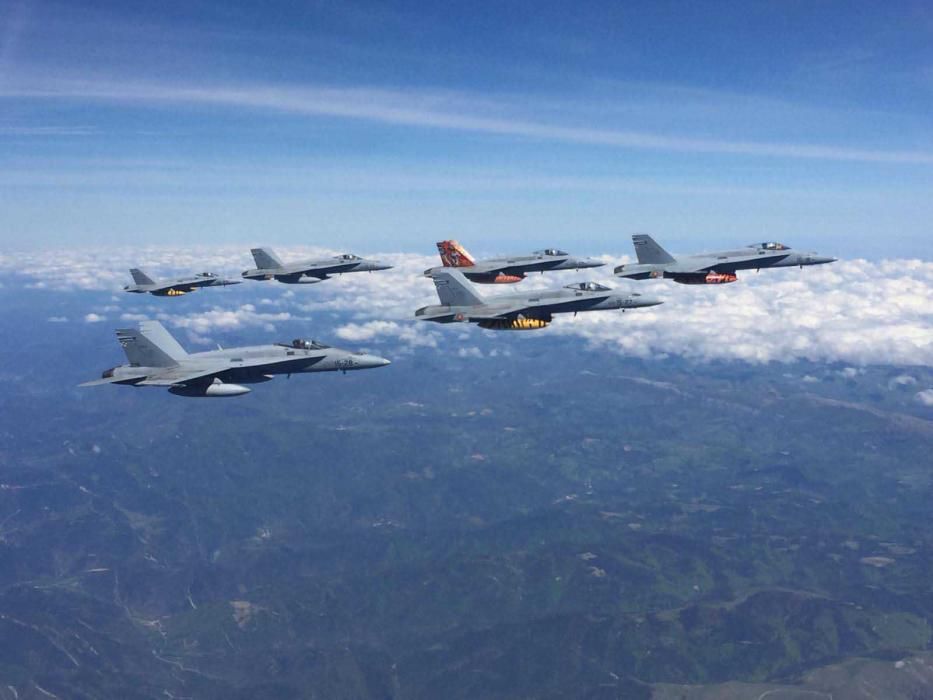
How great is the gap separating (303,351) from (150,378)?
15933 mm

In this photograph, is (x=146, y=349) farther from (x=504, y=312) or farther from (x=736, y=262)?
(x=736, y=262)

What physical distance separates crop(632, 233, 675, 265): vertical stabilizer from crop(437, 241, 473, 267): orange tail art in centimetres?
2632

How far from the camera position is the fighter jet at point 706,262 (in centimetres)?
7744

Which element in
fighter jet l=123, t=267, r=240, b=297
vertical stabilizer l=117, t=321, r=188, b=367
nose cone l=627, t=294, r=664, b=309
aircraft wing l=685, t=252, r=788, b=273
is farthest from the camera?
fighter jet l=123, t=267, r=240, b=297

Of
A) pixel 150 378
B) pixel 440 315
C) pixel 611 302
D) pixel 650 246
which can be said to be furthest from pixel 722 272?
pixel 150 378

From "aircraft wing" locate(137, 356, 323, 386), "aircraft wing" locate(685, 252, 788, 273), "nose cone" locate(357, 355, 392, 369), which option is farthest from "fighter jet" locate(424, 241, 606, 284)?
"aircraft wing" locate(137, 356, 323, 386)

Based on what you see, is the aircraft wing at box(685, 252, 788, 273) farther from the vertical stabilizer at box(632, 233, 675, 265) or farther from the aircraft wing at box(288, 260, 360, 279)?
the aircraft wing at box(288, 260, 360, 279)

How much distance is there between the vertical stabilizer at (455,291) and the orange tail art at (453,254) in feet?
62.5

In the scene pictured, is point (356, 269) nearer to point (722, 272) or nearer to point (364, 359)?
point (364, 359)

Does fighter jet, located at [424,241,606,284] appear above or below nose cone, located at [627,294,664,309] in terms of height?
above

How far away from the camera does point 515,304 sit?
73750mm

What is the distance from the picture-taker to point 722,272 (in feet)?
261

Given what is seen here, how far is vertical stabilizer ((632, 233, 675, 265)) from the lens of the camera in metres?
78.8

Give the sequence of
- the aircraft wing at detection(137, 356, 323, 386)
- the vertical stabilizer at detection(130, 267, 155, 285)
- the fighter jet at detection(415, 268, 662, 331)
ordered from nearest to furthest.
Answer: the aircraft wing at detection(137, 356, 323, 386) < the fighter jet at detection(415, 268, 662, 331) < the vertical stabilizer at detection(130, 267, 155, 285)
